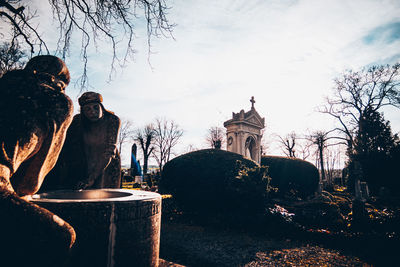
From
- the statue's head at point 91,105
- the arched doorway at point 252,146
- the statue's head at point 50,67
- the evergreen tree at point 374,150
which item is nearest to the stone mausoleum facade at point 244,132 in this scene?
the arched doorway at point 252,146

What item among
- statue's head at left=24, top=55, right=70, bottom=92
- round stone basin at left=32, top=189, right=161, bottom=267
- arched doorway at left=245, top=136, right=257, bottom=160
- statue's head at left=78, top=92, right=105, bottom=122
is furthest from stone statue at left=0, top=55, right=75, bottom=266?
arched doorway at left=245, top=136, right=257, bottom=160

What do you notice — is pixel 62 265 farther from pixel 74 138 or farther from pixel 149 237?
pixel 74 138

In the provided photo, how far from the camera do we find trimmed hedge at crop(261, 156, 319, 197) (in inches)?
573

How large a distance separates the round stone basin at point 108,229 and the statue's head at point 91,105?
155 centimetres

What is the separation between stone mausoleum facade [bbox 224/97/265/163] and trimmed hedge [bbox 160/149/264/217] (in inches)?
251

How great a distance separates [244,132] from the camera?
16.3 m

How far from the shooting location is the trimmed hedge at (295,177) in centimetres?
1456

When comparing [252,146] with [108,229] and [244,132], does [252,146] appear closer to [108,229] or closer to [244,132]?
[244,132]

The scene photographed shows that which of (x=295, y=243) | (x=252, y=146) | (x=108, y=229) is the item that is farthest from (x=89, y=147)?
(x=252, y=146)

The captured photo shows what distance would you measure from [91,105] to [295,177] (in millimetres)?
14795

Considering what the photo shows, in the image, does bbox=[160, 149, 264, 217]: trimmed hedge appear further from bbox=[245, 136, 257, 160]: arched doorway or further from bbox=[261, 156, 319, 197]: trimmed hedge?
bbox=[245, 136, 257, 160]: arched doorway

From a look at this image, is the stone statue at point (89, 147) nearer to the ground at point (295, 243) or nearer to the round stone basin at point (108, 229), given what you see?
the round stone basin at point (108, 229)

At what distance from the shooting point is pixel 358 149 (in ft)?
67.2

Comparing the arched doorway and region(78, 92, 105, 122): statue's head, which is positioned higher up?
the arched doorway
